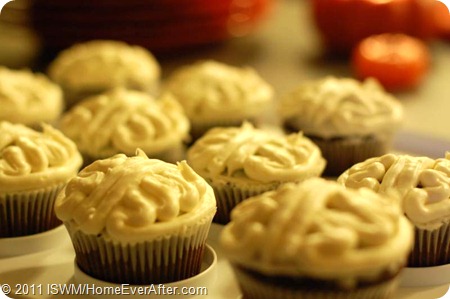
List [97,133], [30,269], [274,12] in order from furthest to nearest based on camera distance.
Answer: [274,12]
[97,133]
[30,269]

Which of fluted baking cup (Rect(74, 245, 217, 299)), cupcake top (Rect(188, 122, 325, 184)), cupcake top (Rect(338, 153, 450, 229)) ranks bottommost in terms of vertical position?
fluted baking cup (Rect(74, 245, 217, 299))

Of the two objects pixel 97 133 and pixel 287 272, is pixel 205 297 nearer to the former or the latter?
pixel 287 272

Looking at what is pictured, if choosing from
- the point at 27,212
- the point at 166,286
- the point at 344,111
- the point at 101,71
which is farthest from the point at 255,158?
the point at 101,71

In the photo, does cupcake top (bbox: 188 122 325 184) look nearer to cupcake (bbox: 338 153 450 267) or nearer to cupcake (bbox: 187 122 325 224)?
cupcake (bbox: 187 122 325 224)

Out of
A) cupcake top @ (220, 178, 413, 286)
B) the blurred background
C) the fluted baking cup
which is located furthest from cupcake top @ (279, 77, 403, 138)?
cupcake top @ (220, 178, 413, 286)

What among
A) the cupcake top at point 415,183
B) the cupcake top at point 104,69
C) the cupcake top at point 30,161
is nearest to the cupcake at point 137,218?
the cupcake top at point 30,161

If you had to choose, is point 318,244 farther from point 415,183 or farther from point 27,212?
point 27,212

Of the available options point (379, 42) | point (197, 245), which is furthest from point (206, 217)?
point (379, 42)
